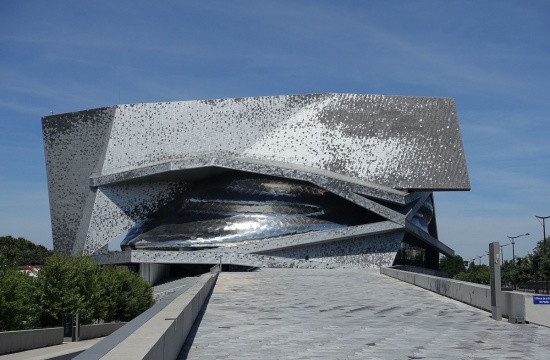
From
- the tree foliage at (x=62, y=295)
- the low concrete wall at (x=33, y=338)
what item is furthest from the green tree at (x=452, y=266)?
the low concrete wall at (x=33, y=338)

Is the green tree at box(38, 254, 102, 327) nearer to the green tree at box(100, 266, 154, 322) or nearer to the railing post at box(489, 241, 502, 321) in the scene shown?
the green tree at box(100, 266, 154, 322)

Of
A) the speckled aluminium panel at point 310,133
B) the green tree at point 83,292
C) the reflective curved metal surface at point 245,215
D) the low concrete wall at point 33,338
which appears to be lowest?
the low concrete wall at point 33,338

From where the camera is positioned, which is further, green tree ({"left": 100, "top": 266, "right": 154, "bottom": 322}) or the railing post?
green tree ({"left": 100, "top": 266, "right": 154, "bottom": 322})

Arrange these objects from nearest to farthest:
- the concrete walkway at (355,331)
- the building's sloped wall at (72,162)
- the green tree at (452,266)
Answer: the concrete walkway at (355,331), the building's sloped wall at (72,162), the green tree at (452,266)

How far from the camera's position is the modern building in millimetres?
46062

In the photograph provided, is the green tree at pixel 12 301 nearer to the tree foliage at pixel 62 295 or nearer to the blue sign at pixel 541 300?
the tree foliage at pixel 62 295

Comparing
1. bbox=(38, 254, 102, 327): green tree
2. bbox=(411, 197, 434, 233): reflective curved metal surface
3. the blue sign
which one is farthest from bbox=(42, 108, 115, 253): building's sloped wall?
the blue sign

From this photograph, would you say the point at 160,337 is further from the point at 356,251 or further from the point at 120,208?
the point at 120,208

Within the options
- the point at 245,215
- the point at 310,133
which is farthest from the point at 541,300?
the point at 310,133

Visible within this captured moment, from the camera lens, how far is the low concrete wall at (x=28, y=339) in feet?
58.1

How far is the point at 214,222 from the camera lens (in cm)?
4784

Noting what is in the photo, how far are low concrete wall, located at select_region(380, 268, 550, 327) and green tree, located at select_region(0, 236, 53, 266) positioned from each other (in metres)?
58.7

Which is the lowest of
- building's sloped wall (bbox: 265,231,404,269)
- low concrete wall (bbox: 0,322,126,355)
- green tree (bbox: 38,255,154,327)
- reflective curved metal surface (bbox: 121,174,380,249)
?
low concrete wall (bbox: 0,322,126,355)

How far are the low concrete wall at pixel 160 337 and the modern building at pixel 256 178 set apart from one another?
3386 cm
